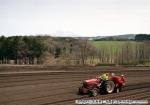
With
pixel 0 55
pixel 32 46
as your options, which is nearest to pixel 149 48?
pixel 32 46

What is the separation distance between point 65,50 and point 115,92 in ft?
277

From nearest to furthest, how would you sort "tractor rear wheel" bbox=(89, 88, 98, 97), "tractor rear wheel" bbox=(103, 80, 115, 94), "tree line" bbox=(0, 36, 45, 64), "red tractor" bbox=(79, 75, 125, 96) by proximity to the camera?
1. "tractor rear wheel" bbox=(89, 88, 98, 97)
2. "red tractor" bbox=(79, 75, 125, 96)
3. "tractor rear wheel" bbox=(103, 80, 115, 94)
4. "tree line" bbox=(0, 36, 45, 64)

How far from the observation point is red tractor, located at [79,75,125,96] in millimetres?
19531

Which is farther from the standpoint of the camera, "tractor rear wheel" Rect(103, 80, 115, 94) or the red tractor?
"tractor rear wheel" Rect(103, 80, 115, 94)

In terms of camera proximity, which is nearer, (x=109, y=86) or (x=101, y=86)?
(x=101, y=86)

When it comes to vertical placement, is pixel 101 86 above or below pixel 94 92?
above

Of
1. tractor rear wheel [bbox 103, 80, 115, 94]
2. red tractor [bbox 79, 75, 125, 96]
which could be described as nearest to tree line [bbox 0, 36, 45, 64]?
red tractor [bbox 79, 75, 125, 96]

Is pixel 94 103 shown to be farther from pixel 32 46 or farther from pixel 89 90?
pixel 32 46

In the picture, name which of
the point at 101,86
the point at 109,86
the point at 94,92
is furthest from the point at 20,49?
the point at 94,92

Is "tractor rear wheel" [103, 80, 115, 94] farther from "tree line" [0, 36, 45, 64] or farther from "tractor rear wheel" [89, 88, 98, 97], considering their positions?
"tree line" [0, 36, 45, 64]

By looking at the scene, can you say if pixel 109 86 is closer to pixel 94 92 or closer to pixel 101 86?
pixel 101 86

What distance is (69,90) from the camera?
868 inches

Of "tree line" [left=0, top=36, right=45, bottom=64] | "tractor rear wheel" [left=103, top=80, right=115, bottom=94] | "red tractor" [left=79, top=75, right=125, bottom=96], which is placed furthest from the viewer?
"tree line" [left=0, top=36, right=45, bottom=64]

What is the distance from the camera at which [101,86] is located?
66.1 ft
